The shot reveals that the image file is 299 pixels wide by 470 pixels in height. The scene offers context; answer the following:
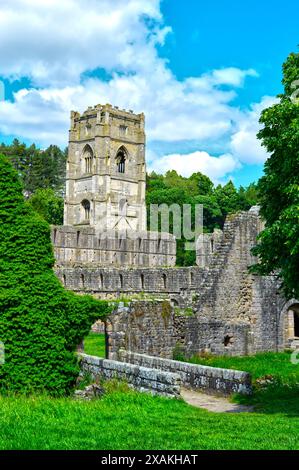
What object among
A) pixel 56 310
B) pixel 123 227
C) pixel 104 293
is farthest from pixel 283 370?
pixel 123 227

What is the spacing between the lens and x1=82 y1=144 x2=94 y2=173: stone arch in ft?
317

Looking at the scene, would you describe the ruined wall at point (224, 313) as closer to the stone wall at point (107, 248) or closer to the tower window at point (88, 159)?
the stone wall at point (107, 248)

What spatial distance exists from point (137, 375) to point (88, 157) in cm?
8439

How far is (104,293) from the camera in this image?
4497cm

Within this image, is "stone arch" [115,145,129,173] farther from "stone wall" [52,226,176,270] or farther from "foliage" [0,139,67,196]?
"stone wall" [52,226,176,270]

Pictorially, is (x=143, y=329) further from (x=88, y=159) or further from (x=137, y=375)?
(x=88, y=159)

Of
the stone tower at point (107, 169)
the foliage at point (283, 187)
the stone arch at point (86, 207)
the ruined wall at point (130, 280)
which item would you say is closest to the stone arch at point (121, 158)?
the stone tower at point (107, 169)

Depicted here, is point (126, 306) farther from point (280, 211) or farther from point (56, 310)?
point (280, 211)

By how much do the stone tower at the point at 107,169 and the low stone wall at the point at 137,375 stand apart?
73927 millimetres

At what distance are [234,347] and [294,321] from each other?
13.2ft

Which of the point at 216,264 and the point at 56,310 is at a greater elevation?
the point at 216,264

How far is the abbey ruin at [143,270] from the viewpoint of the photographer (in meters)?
20.6

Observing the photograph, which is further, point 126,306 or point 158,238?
point 158,238

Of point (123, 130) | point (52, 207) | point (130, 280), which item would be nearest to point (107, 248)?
point (130, 280)
